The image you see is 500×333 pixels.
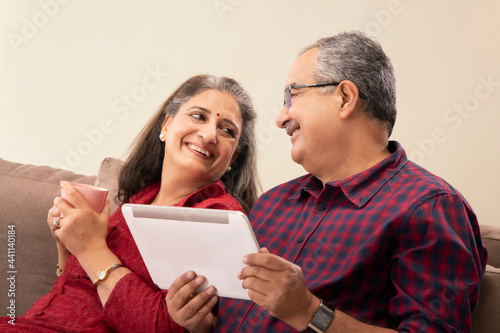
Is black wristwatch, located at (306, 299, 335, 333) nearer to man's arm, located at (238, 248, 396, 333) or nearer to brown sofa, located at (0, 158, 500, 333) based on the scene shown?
man's arm, located at (238, 248, 396, 333)

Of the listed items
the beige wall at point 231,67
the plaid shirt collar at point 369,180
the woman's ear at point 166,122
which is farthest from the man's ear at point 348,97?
the beige wall at point 231,67

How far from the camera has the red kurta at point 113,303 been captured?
1377 mm

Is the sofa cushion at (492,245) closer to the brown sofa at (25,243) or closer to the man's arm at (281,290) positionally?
the man's arm at (281,290)

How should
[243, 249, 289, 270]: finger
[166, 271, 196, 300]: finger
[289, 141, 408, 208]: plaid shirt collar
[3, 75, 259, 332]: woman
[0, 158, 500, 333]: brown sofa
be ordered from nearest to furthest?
[243, 249, 289, 270]: finger → [166, 271, 196, 300]: finger → [289, 141, 408, 208]: plaid shirt collar → [3, 75, 259, 332]: woman → [0, 158, 500, 333]: brown sofa

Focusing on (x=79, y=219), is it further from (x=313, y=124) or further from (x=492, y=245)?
(x=492, y=245)

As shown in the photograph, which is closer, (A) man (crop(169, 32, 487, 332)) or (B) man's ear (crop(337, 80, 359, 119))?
(A) man (crop(169, 32, 487, 332))

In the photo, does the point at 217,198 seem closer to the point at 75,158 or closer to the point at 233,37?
the point at 233,37

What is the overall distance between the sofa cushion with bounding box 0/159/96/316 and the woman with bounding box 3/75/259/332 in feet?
0.69

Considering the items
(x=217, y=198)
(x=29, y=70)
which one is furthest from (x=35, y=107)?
(x=217, y=198)

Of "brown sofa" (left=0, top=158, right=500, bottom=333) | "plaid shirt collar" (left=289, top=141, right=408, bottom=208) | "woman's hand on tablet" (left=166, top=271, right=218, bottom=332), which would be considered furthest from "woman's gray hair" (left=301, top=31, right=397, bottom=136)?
"brown sofa" (left=0, top=158, right=500, bottom=333)

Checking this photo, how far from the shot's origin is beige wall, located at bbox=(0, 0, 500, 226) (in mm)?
2107

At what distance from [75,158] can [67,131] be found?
6.0 inches

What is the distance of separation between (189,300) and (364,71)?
768 mm

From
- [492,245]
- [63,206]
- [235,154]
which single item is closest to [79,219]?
[63,206]
